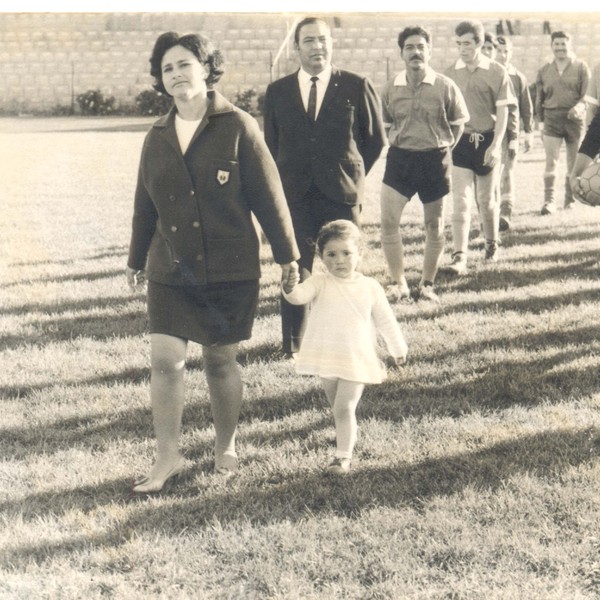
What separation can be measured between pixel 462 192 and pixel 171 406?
4.24 m

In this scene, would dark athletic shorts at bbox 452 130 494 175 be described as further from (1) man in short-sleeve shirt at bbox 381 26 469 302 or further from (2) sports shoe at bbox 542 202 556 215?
(2) sports shoe at bbox 542 202 556 215

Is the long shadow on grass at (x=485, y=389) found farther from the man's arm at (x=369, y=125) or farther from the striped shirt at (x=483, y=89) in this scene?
the striped shirt at (x=483, y=89)

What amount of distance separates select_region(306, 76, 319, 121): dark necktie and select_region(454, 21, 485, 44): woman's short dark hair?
8.68 feet

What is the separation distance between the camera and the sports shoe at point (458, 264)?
271 inches

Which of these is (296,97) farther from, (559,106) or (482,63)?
(559,106)

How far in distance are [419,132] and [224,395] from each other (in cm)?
307

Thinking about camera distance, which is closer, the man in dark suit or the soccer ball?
the soccer ball

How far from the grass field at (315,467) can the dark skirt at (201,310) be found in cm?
56

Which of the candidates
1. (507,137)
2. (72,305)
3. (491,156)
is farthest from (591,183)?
(507,137)

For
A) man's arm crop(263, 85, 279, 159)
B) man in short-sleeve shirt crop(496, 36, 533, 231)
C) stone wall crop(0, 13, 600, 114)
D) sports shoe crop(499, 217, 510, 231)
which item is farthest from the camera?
sports shoe crop(499, 217, 510, 231)

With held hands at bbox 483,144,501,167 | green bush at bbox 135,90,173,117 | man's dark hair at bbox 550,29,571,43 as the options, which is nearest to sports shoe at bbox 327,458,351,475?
green bush at bbox 135,90,173,117

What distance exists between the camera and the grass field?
2727 millimetres

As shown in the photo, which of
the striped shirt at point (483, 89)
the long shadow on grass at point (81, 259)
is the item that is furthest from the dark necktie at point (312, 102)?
the long shadow on grass at point (81, 259)

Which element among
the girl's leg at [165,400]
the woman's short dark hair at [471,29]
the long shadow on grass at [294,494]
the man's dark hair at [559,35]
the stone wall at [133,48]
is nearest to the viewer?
the long shadow on grass at [294,494]
